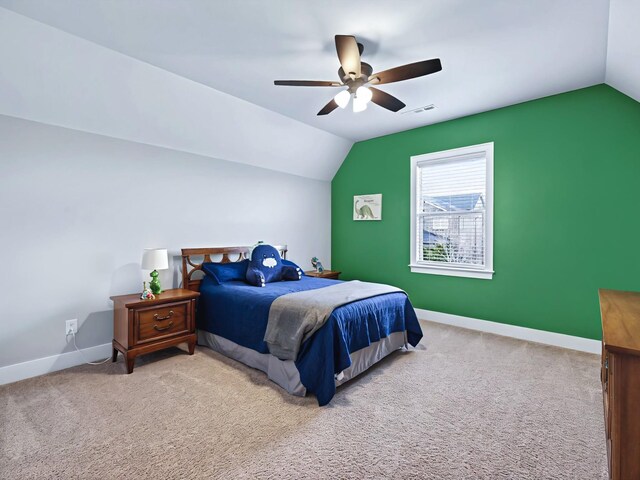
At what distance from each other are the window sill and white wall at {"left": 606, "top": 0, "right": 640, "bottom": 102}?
2.22 metres

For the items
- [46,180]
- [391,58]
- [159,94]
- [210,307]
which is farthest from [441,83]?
[46,180]

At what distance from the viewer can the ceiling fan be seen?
217 centimetres

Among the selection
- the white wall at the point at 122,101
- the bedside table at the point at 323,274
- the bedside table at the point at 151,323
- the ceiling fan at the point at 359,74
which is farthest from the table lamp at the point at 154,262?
the bedside table at the point at 323,274

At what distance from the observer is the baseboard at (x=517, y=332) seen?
3.37m

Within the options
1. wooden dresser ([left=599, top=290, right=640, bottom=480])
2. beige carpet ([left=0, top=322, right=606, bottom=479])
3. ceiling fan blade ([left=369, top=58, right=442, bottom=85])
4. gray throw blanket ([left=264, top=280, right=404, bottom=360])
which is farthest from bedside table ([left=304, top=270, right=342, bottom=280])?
wooden dresser ([left=599, top=290, right=640, bottom=480])

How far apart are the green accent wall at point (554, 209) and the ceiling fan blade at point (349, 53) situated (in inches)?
96.2

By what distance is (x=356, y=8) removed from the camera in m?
2.13

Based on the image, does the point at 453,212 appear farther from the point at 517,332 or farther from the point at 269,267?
the point at 269,267

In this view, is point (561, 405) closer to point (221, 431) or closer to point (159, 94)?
point (221, 431)

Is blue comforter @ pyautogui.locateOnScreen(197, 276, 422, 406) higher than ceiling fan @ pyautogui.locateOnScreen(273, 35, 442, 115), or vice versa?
ceiling fan @ pyautogui.locateOnScreen(273, 35, 442, 115)

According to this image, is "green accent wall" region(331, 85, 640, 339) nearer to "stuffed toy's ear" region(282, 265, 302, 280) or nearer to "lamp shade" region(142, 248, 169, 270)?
"stuffed toy's ear" region(282, 265, 302, 280)

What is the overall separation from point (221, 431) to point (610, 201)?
13.5 ft

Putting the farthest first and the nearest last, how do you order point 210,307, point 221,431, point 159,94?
point 210,307, point 159,94, point 221,431

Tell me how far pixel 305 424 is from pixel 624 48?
361cm
